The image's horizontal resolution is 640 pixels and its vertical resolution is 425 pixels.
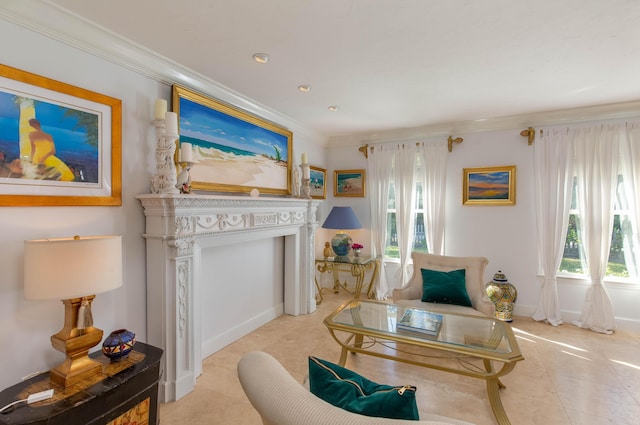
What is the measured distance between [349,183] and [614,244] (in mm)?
3258

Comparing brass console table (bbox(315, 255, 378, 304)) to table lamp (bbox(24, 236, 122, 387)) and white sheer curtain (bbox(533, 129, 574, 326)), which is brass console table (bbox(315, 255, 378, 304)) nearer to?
white sheer curtain (bbox(533, 129, 574, 326))

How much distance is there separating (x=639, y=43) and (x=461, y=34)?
1.23 meters

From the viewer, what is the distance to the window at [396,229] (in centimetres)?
439

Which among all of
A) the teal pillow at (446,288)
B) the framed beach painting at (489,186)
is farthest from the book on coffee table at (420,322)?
the framed beach painting at (489,186)

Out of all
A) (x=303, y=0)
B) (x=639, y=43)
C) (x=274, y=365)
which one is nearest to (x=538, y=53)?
(x=639, y=43)

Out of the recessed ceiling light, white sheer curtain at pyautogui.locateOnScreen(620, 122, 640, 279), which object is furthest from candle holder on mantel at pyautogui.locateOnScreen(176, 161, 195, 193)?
white sheer curtain at pyautogui.locateOnScreen(620, 122, 640, 279)

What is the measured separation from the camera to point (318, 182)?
474 centimetres

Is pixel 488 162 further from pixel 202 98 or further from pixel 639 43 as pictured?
pixel 202 98

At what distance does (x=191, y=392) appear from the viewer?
2.27m

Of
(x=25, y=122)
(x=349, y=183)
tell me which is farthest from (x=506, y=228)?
(x=25, y=122)

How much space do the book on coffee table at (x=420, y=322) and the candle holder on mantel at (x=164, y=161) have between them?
1.97 meters

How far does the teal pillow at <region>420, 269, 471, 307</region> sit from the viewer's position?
2.95 meters

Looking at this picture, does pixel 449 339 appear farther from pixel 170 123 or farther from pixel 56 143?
pixel 56 143

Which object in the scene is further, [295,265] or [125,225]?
[295,265]
